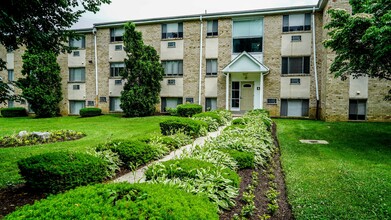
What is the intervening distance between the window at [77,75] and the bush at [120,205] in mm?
23571

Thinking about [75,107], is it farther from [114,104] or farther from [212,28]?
[212,28]

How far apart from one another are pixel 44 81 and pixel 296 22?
71.3ft

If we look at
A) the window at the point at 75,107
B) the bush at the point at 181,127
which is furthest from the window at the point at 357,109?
the window at the point at 75,107

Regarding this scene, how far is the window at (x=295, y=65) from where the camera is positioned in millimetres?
18688

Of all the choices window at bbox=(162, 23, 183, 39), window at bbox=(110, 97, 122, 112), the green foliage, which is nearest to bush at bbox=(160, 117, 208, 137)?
the green foliage

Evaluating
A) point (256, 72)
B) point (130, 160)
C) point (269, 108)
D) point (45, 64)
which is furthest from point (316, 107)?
point (45, 64)

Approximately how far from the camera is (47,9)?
6434 mm

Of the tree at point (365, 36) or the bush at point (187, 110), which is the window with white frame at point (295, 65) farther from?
the tree at point (365, 36)

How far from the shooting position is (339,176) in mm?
6172

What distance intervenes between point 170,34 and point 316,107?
13020 mm

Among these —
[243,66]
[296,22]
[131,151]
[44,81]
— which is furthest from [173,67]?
[131,151]

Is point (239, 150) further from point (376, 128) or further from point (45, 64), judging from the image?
point (45, 64)

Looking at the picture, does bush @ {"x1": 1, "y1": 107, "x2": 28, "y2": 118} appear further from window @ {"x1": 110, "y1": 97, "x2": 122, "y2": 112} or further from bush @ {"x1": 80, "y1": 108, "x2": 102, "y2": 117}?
window @ {"x1": 110, "y1": 97, "x2": 122, "y2": 112}

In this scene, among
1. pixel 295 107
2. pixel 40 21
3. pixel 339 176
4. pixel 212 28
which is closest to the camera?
pixel 339 176
